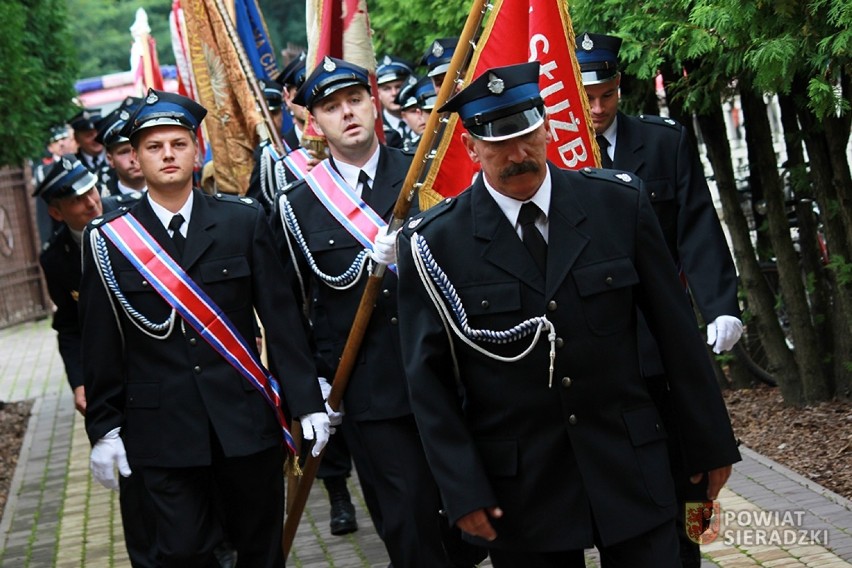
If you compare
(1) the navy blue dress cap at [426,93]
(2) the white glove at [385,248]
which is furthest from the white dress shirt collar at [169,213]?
(1) the navy blue dress cap at [426,93]

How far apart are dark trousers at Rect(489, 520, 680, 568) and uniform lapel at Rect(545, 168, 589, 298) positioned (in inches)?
30.1

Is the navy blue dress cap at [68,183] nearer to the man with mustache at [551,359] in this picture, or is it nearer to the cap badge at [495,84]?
the man with mustache at [551,359]

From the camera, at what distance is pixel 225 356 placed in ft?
20.0

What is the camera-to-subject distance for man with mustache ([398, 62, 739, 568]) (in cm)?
445

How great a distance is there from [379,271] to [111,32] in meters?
43.9

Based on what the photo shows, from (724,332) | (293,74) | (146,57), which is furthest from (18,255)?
(724,332)

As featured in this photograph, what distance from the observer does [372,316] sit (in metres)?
6.50

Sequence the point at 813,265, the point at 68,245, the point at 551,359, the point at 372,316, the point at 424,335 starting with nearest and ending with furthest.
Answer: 1. the point at 551,359
2. the point at 424,335
3. the point at 372,316
4. the point at 68,245
5. the point at 813,265

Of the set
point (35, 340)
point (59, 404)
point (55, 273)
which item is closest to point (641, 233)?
point (55, 273)

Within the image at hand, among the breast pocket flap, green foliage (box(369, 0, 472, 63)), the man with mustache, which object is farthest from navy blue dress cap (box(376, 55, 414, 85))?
the breast pocket flap

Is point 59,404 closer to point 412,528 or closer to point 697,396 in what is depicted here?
point 412,528

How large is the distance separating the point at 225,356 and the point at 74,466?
570cm

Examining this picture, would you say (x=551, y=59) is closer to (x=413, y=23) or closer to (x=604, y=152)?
(x=604, y=152)

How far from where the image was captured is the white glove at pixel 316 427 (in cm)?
604
